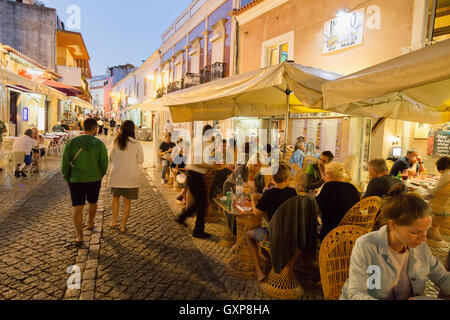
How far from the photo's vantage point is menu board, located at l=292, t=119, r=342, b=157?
8.46m

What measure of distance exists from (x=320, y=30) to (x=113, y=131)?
25.5 m

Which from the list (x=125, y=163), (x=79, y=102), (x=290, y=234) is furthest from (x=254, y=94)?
(x=79, y=102)

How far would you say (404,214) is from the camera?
5.51 ft

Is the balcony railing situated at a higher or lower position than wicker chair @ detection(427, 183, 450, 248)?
higher

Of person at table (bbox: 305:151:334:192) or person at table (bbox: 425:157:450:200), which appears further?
person at table (bbox: 305:151:334:192)

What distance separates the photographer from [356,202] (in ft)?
11.2

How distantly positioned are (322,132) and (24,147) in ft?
28.9

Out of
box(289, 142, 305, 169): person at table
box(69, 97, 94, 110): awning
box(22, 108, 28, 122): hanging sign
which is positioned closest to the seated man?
box(289, 142, 305, 169): person at table

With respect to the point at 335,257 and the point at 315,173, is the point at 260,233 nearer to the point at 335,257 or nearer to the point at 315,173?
the point at 335,257

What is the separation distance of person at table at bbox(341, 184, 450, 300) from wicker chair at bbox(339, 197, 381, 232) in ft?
4.55

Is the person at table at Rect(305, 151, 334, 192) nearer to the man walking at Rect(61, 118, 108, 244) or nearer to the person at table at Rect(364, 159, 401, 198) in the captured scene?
the person at table at Rect(364, 159, 401, 198)

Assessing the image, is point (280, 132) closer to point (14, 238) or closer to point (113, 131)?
point (14, 238)

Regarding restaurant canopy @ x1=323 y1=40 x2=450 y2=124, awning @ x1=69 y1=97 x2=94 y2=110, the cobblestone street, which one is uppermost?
awning @ x1=69 y1=97 x2=94 y2=110

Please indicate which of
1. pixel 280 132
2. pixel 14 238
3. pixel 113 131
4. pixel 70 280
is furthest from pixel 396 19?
pixel 113 131
